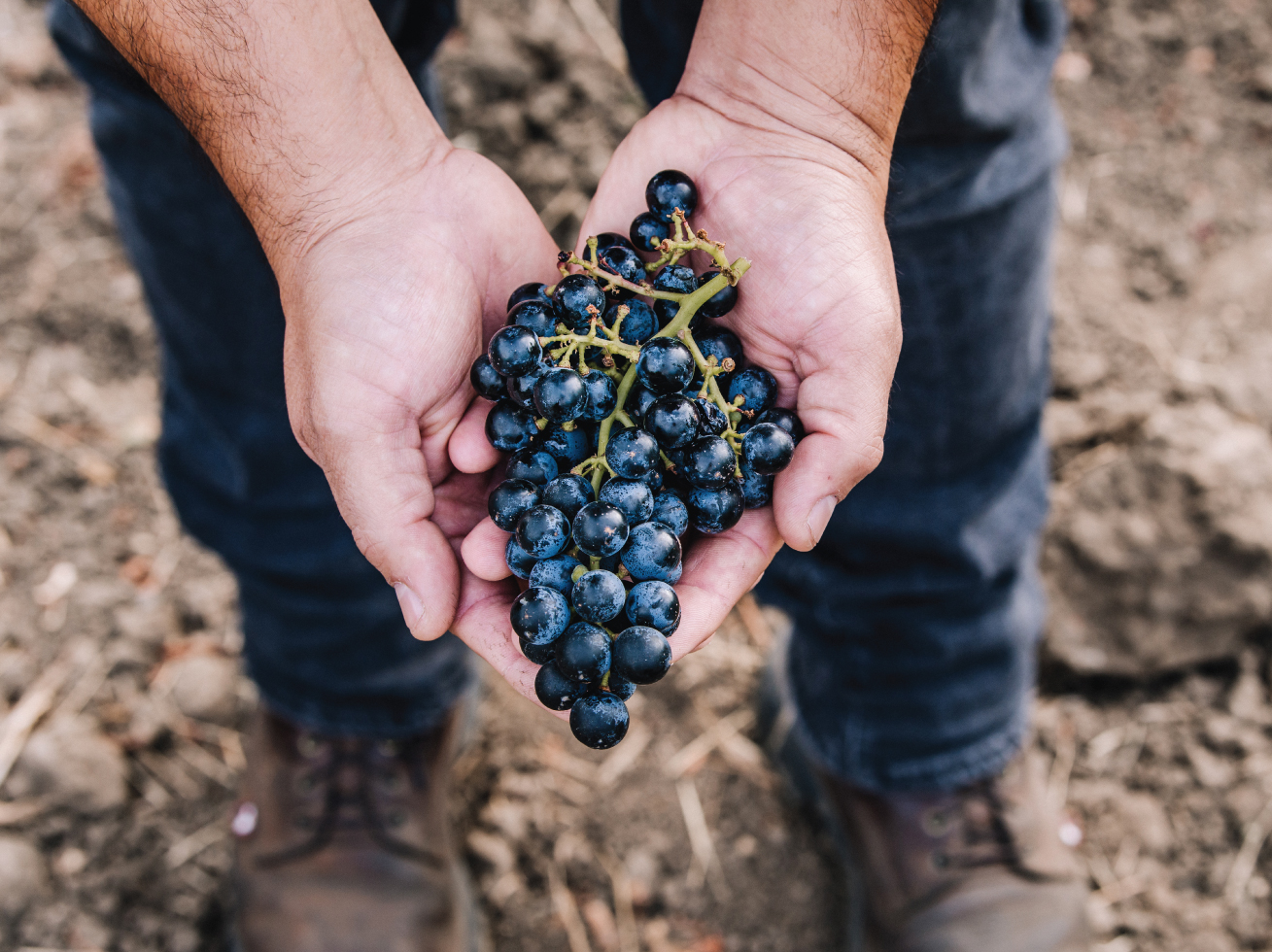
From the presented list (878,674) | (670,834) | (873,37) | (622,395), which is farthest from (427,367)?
(670,834)

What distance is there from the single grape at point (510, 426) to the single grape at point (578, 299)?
0.16 meters

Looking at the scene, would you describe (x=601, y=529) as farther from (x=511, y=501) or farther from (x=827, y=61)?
(x=827, y=61)

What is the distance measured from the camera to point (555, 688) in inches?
56.7

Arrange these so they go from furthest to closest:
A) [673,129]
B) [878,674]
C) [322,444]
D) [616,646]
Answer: [878,674] → [673,129] → [322,444] → [616,646]

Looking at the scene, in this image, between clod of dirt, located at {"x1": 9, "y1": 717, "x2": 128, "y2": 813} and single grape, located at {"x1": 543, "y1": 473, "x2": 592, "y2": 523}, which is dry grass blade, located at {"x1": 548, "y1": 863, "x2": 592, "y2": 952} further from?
single grape, located at {"x1": 543, "y1": 473, "x2": 592, "y2": 523}

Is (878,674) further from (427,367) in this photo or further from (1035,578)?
(427,367)

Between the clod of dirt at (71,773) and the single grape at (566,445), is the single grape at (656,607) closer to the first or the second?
the single grape at (566,445)

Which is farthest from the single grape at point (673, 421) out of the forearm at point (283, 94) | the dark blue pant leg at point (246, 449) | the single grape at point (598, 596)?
the dark blue pant leg at point (246, 449)

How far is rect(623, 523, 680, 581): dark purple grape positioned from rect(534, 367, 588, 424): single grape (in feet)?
0.66

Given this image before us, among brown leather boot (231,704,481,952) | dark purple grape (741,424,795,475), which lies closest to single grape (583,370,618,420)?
dark purple grape (741,424,795,475)

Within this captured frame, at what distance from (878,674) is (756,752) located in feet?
1.94

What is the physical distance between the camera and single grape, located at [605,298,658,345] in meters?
1.62

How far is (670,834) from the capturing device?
8.48 feet

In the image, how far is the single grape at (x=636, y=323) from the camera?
162cm
